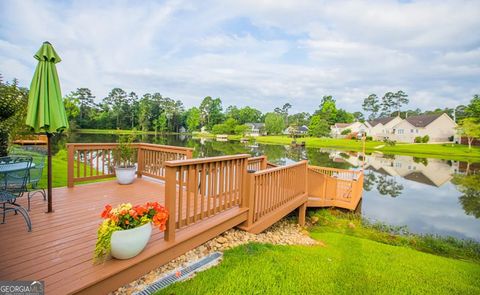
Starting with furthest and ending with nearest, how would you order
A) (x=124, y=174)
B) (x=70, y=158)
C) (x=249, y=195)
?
(x=124, y=174)
(x=70, y=158)
(x=249, y=195)

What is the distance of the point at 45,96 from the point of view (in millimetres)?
2932

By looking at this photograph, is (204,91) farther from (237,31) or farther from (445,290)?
(445,290)

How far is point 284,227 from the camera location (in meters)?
5.52

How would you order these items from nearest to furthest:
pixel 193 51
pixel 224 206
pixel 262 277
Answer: pixel 262 277 → pixel 224 206 → pixel 193 51

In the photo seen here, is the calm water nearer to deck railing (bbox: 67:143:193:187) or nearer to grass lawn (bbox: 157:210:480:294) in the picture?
grass lawn (bbox: 157:210:480:294)

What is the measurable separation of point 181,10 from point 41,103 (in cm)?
906

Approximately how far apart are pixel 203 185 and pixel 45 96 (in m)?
2.41

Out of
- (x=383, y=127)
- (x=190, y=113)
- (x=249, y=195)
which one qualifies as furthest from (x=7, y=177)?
(x=190, y=113)

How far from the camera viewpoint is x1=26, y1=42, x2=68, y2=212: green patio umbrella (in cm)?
289

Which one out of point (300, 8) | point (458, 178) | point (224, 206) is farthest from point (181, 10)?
point (458, 178)

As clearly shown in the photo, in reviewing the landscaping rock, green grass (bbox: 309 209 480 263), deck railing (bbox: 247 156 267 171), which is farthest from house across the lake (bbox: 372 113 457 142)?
the landscaping rock

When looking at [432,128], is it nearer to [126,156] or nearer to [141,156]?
[141,156]

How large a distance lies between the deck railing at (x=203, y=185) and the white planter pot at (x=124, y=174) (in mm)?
2362

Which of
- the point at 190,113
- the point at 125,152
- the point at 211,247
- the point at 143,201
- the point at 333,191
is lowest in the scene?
the point at 333,191
